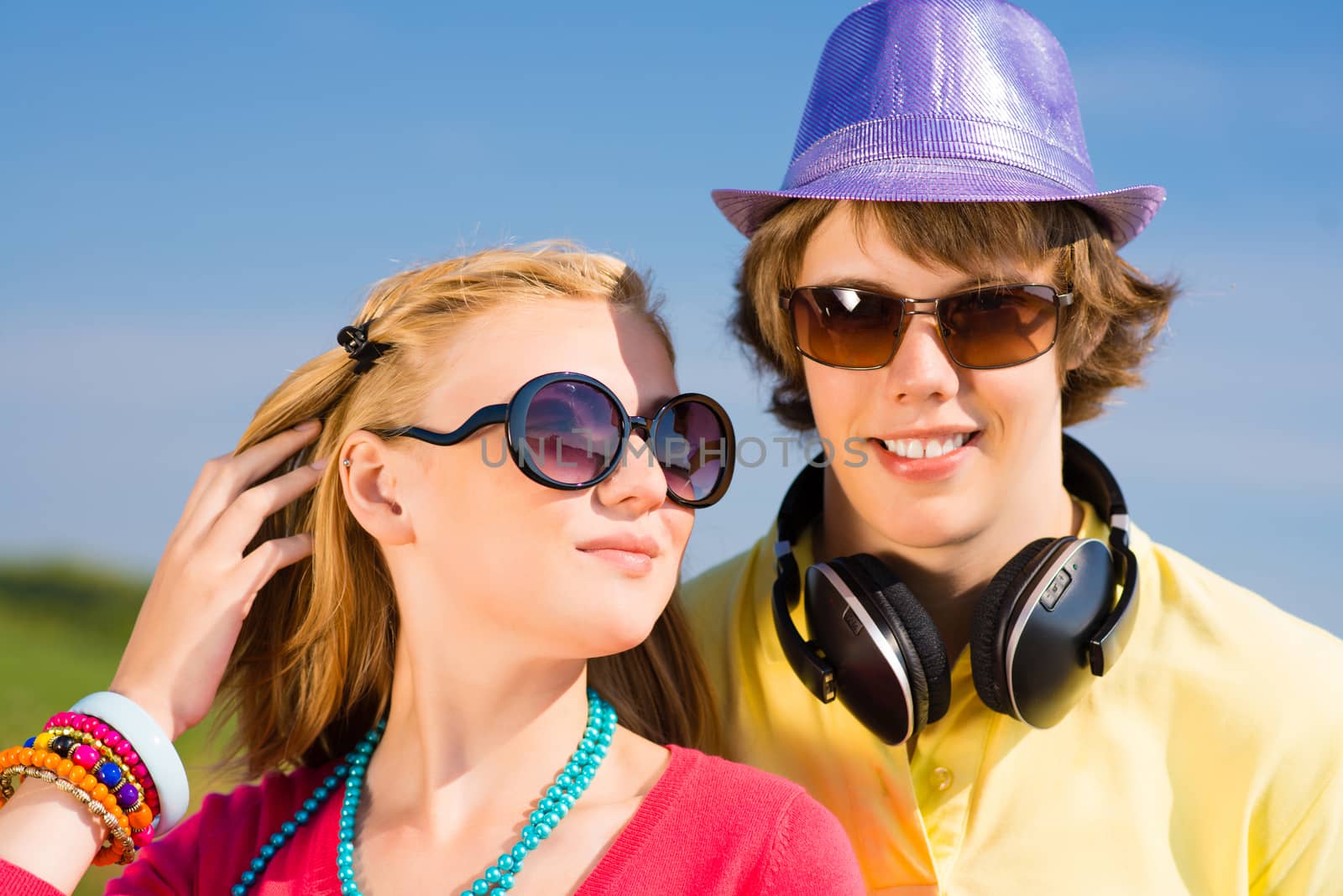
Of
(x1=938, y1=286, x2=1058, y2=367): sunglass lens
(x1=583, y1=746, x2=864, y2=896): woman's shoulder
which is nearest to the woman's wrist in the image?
(x1=583, y1=746, x2=864, y2=896): woman's shoulder

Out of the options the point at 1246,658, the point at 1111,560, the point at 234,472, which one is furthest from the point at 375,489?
the point at 1246,658

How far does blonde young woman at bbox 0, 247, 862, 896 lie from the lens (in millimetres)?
2414

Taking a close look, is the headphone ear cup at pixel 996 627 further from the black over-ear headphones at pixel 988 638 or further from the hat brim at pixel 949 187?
Answer: the hat brim at pixel 949 187

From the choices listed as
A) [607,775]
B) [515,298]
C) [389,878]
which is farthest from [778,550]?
[389,878]

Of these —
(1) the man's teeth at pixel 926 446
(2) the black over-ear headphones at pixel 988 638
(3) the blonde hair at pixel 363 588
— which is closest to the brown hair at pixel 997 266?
(1) the man's teeth at pixel 926 446

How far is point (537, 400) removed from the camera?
2422mm

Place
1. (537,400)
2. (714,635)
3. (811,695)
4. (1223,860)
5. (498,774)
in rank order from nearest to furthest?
(537,400), (498,774), (1223,860), (811,695), (714,635)

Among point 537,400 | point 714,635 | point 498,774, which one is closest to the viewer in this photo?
point 537,400

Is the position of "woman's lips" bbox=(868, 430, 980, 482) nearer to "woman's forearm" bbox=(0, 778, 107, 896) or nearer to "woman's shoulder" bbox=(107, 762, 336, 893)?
"woman's shoulder" bbox=(107, 762, 336, 893)

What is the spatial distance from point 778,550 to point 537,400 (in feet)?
3.42

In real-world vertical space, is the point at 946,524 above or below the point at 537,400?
below

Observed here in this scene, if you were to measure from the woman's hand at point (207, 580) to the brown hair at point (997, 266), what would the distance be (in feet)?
4.43

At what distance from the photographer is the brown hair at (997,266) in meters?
2.85

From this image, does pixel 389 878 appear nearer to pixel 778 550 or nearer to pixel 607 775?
pixel 607 775
